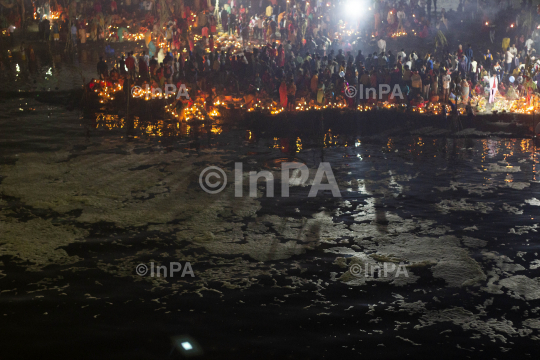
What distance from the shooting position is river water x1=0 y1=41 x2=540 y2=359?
211 inches

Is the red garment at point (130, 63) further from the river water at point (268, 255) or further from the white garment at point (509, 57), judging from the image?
the white garment at point (509, 57)

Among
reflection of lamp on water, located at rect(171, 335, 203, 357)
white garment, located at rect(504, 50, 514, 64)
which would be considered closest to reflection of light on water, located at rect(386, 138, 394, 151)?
white garment, located at rect(504, 50, 514, 64)

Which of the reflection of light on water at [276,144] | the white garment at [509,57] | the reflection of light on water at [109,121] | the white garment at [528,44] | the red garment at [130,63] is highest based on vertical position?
the white garment at [528,44]

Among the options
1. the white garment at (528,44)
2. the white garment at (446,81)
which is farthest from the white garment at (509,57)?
the white garment at (446,81)

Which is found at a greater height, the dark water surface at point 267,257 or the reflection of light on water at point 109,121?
the reflection of light on water at point 109,121

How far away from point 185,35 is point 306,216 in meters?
17.7

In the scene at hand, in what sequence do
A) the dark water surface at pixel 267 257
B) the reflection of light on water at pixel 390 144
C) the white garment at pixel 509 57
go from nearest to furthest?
the dark water surface at pixel 267 257 < the reflection of light on water at pixel 390 144 < the white garment at pixel 509 57

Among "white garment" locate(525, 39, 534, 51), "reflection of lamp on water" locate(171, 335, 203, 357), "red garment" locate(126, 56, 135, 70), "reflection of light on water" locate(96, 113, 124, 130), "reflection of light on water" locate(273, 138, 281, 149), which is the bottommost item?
"reflection of lamp on water" locate(171, 335, 203, 357)

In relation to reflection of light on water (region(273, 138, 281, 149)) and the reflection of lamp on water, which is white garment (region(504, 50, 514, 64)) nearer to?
reflection of light on water (region(273, 138, 281, 149))

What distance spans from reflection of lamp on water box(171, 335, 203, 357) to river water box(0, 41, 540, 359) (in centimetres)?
8

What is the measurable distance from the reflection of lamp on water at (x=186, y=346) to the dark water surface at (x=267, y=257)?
0.09m

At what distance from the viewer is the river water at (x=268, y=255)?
211 inches

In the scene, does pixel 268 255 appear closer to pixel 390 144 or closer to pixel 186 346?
pixel 186 346

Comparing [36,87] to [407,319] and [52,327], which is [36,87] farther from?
[407,319]
